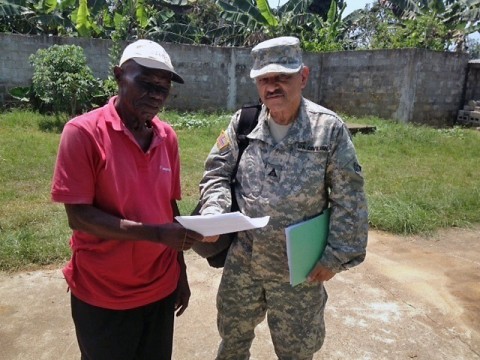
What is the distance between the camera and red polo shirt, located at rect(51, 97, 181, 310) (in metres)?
Answer: 1.38

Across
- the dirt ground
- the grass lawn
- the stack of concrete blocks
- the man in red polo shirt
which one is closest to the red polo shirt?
the man in red polo shirt

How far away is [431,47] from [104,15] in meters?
9.54

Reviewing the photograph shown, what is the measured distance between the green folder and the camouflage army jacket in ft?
0.14

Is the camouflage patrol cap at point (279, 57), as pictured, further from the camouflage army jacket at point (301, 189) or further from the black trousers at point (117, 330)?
the black trousers at point (117, 330)

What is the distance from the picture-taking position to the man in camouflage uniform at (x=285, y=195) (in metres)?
1.79

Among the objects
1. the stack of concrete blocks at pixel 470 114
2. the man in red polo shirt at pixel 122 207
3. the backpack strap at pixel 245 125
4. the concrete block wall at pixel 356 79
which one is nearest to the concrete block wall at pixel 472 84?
the concrete block wall at pixel 356 79

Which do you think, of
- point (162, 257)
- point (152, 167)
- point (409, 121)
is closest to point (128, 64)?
point (152, 167)

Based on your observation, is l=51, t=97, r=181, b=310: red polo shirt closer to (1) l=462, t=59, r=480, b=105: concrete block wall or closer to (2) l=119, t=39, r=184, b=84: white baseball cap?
(2) l=119, t=39, r=184, b=84: white baseball cap

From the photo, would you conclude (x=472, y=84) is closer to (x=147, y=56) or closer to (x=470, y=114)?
(x=470, y=114)

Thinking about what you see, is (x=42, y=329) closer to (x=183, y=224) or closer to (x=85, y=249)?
(x=85, y=249)

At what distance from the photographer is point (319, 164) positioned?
5.87ft

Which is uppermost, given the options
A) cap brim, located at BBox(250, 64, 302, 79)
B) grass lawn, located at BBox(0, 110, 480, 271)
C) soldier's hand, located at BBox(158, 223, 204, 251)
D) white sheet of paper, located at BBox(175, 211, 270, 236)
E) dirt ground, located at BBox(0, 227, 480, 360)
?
cap brim, located at BBox(250, 64, 302, 79)

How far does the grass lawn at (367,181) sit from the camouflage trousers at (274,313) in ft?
6.85

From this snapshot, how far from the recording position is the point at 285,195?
71.1 inches
